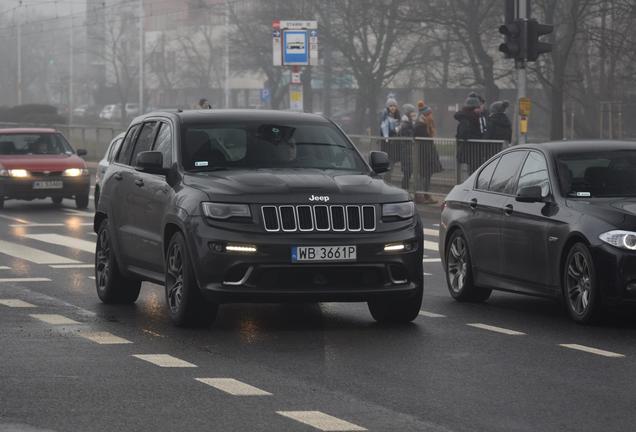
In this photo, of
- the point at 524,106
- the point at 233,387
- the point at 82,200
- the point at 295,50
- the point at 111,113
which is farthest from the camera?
the point at 111,113

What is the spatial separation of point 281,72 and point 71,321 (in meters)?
62.9

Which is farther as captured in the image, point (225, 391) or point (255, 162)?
point (255, 162)

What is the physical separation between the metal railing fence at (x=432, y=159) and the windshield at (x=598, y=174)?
13295 mm

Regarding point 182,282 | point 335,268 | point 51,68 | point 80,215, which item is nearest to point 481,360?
point 335,268

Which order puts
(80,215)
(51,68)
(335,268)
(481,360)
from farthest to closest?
(51,68)
(80,215)
(335,268)
(481,360)

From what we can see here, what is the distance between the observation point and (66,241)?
2134cm

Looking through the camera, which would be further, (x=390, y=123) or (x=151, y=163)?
(x=390, y=123)

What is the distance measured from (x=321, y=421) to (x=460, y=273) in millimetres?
6430

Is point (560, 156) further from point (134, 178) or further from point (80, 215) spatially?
point (80, 215)

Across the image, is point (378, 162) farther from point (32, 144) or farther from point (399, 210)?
point (32, 144)

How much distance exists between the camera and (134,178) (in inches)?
520

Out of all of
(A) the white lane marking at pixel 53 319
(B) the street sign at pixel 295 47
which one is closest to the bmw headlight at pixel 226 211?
(A) the white lane marking at pixel 53 319

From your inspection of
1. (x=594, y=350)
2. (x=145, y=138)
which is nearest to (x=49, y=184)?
(x=145, y=138)

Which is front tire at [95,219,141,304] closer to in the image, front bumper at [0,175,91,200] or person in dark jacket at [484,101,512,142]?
person in dark jacket at [484,101,512,142]
